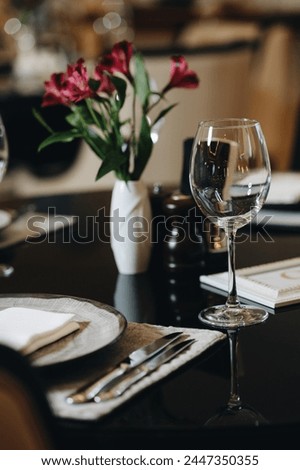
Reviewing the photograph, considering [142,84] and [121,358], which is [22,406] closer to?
[121,358]

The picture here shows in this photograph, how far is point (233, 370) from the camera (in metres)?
0.73

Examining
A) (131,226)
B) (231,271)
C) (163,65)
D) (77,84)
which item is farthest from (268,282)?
(163,65)

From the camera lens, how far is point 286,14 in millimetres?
4996

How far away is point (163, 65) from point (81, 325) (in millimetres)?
2194

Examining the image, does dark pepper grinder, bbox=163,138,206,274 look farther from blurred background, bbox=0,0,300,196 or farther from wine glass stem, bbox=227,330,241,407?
blurred background, bbox=0,0,300,196

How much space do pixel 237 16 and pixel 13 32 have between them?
1.78 m

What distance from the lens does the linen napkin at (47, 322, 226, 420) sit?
64 centimetres

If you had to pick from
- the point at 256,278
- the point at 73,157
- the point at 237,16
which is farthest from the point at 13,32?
the point at 256,278

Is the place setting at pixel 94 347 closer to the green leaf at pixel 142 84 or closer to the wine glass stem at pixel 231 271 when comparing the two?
the wine glass stem at pixel 231 271

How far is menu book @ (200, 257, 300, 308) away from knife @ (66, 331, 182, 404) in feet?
0.55

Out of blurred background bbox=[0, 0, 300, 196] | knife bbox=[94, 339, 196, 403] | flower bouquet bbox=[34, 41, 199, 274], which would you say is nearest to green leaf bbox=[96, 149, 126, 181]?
flower bouquet bbox=[34, 41, 199, 274]

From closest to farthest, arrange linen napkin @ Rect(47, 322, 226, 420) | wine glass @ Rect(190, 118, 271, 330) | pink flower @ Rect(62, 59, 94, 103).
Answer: linen napkin @ Rect(47, 322, 226, 420) → wine glass @ Rect(190, 118, 271, 330) → pink flower @ Rect(62, 59, 94, 103)

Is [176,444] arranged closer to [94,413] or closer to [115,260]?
[94,413]

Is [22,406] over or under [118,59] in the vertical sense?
under
